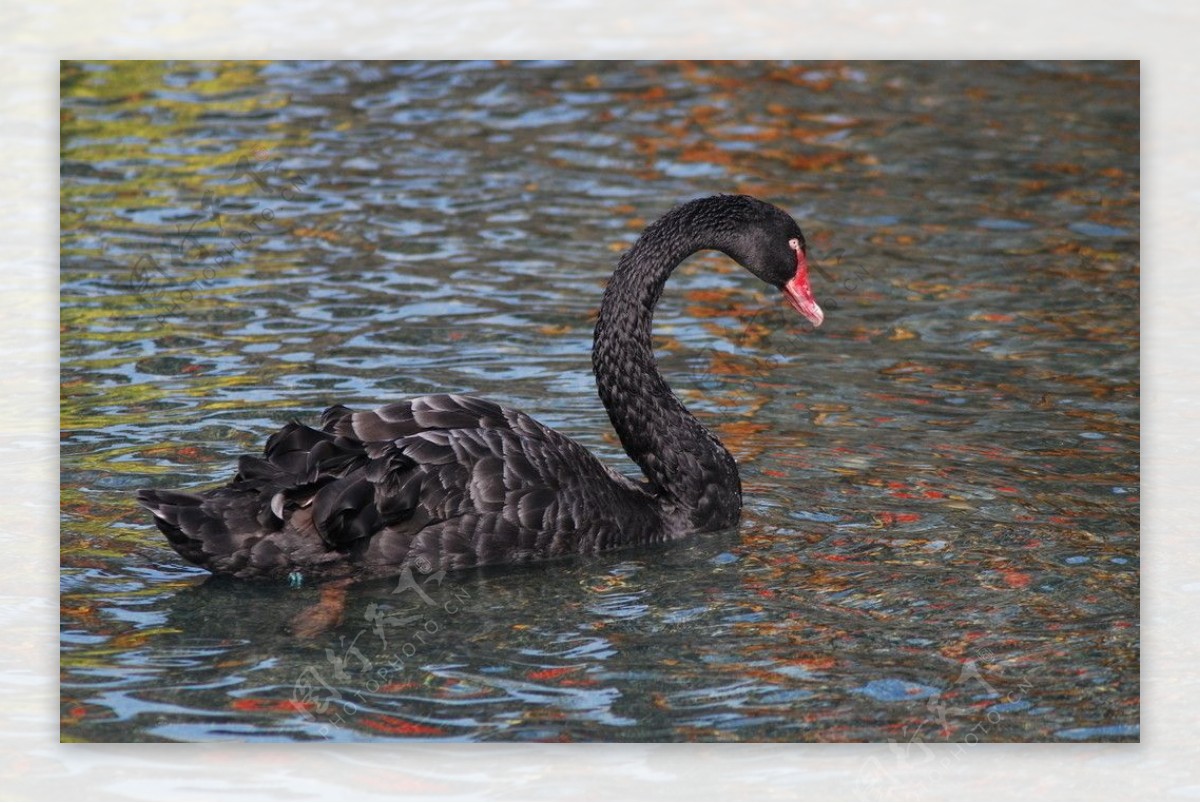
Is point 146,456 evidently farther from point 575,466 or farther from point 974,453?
point 974,453

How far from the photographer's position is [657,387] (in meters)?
8.00

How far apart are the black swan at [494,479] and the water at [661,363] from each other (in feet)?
0.47

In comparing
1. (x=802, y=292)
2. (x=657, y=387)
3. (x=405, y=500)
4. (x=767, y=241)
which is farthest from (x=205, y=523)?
(x=802, y=292)

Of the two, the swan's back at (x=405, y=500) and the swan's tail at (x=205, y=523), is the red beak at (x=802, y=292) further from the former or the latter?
the swan's tail at (x=205, y=523)

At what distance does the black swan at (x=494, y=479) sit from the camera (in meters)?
6.99

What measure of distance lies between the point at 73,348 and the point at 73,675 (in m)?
3.33

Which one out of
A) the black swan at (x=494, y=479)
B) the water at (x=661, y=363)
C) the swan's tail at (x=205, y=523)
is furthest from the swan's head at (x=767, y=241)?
the swan's tail at (x=205, y=523)

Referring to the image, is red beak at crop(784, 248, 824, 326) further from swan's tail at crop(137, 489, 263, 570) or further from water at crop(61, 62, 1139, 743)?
swan's tail at crop(137, 489, 263, 570)

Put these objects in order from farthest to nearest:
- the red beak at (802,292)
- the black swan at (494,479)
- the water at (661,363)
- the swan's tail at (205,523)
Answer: the red beak at (802,292)
the black swan at (494,479)
the swan's tail at (205,523)
the water at (661,363)

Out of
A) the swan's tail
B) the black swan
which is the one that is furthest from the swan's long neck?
the swan's tail

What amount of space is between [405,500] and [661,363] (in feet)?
9.64

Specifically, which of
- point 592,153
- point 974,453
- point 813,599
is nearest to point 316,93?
point 592,153

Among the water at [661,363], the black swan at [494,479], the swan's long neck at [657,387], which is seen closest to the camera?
the water at [661,363]

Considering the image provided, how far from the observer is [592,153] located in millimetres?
12539
